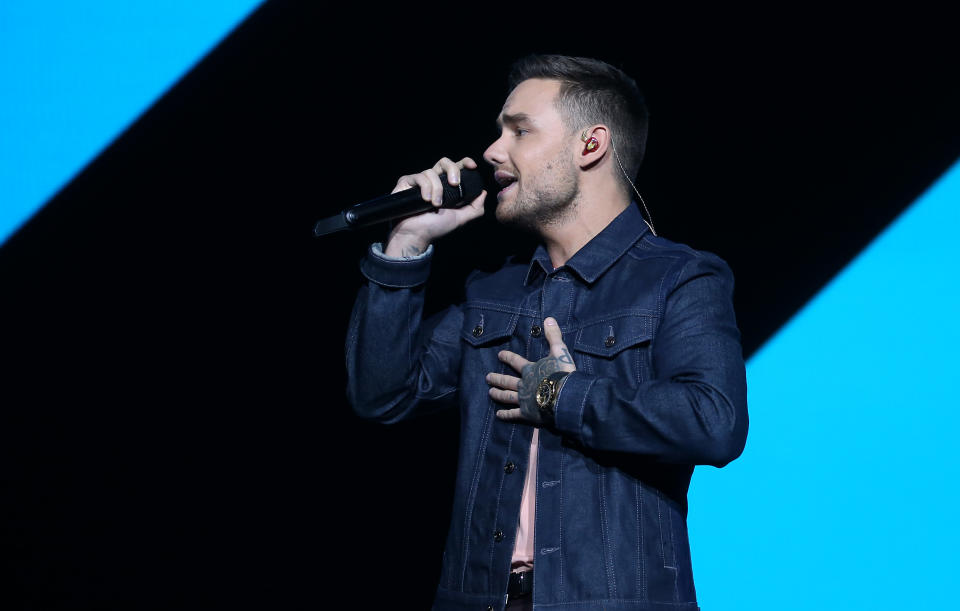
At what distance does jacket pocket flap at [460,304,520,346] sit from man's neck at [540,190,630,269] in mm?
146

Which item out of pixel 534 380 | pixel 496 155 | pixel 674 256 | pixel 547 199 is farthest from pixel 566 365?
pixel 496 155

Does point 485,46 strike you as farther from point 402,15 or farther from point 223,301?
point 223,301

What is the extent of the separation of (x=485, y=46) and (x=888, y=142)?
104 centimetres

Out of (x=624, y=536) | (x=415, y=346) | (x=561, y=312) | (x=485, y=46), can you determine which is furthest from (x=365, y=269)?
(x=485, y=46)

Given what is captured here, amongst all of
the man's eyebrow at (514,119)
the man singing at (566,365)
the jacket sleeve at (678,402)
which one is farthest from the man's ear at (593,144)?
the jacket sleeve at (678,402)

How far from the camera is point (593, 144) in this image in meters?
1.79

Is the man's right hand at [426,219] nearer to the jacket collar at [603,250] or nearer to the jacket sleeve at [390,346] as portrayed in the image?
the jacket sleeve at [390,346]

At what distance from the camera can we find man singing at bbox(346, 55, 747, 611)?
1.39 m

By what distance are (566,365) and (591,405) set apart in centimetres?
10

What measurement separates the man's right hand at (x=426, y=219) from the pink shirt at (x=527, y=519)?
449 mm

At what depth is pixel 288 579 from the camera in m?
2.28

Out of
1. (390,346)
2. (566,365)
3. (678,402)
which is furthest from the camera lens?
(390,346)

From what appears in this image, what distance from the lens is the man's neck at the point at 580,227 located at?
176 cm

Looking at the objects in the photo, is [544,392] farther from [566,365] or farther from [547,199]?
[547,199]
